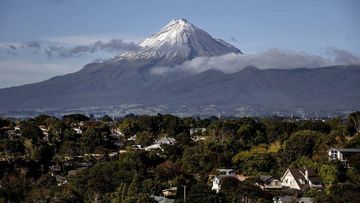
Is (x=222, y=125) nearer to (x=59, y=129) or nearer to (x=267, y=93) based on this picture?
(x=59, y=129)

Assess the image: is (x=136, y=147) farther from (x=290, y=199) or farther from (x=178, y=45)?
(x=178, y=45)

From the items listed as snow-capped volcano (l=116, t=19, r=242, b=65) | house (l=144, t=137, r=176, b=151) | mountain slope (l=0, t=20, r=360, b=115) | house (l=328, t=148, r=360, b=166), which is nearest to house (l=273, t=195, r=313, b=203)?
house (l=328, t=148, r=360, b=166)

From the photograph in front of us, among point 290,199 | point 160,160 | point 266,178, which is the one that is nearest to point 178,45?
point 160,160

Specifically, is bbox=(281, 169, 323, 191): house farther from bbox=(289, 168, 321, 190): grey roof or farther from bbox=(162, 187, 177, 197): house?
bbox=(162, 187, 177, 197): house

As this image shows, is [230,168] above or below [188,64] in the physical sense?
below

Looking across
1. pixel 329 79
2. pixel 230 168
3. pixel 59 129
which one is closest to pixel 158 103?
pixel 329 79
